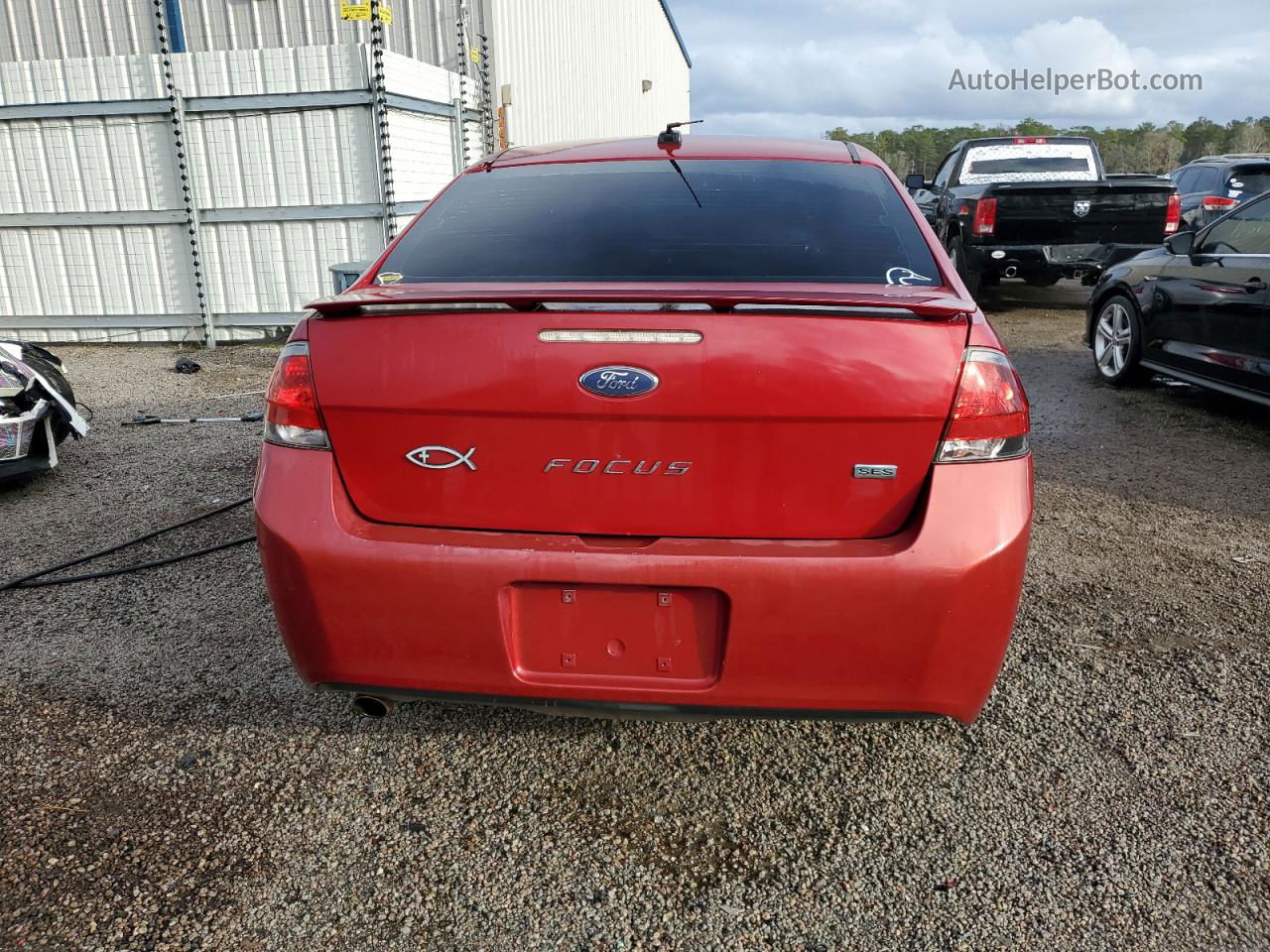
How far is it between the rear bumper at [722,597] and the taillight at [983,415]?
0.03 metres

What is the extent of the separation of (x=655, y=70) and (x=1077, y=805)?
30.7 meters

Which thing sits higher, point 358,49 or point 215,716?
point 358,49

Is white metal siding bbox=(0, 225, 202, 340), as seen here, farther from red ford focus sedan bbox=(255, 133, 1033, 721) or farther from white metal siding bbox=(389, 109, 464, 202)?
red ford focus sedan bbox=(255, 133, 1033, 721)

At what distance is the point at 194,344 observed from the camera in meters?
9.76

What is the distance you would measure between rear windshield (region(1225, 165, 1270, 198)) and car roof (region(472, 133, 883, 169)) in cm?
1109

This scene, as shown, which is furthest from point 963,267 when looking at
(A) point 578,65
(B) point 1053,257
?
(A) point 578,65

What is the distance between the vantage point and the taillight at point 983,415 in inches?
79.8

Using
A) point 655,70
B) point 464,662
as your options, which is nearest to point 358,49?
point 464,662

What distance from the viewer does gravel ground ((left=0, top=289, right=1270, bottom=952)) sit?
6.66 ft

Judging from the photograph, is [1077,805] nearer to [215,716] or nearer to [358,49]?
[215,716]

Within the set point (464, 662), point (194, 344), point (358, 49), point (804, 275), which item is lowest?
point (194, 344)

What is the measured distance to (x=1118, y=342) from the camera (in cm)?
712

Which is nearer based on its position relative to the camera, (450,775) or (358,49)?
(450,775)

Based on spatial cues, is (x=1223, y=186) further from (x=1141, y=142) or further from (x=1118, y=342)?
(x=1141, y=142)
